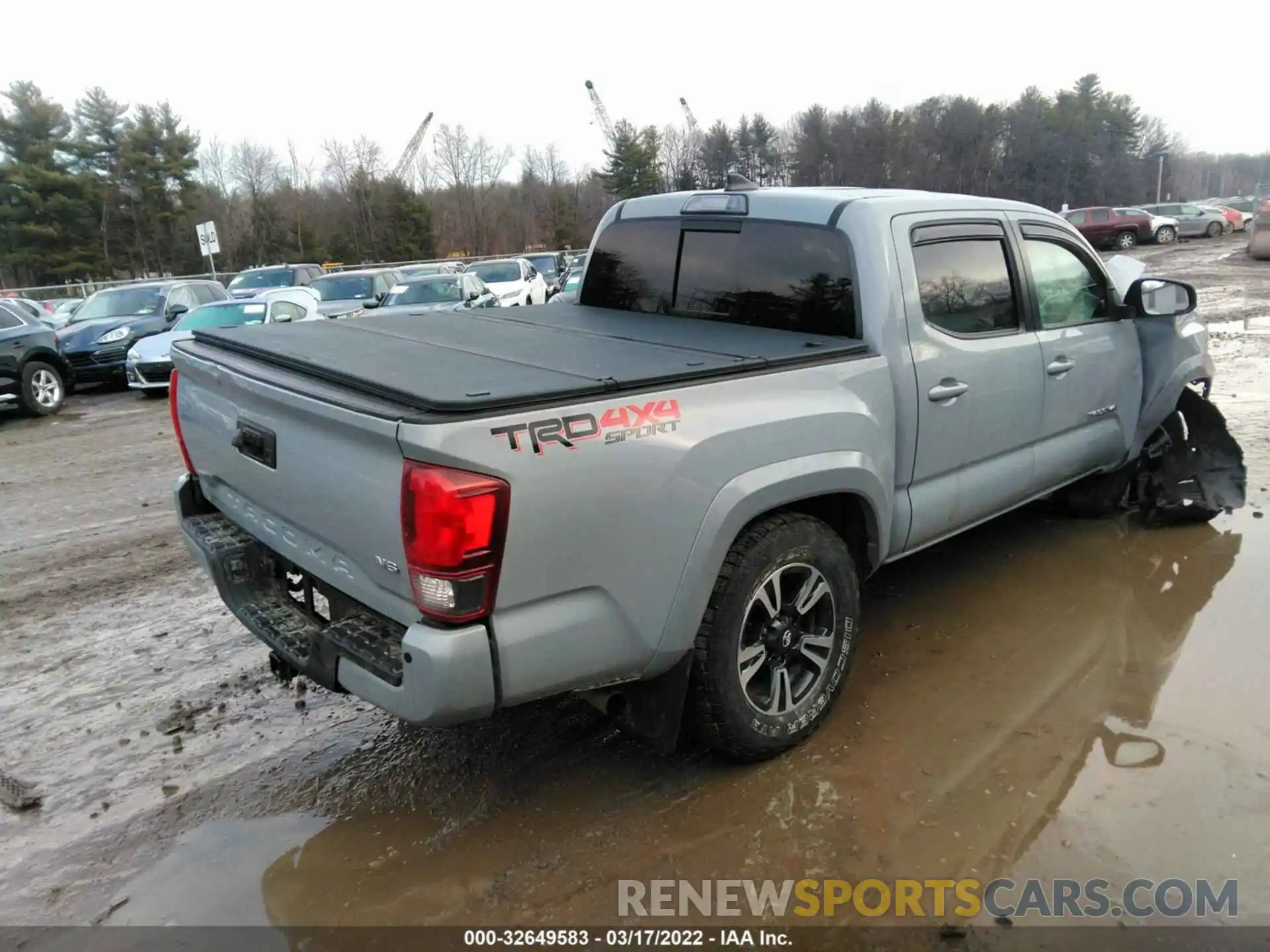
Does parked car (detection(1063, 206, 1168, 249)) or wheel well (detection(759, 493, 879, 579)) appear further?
parked car (detection(1063, 206, 1168, 249))

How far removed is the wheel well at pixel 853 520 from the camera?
3459mm

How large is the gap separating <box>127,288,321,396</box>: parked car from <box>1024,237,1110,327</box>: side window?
11214 mm

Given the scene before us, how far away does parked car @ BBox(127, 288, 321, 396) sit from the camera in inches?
536

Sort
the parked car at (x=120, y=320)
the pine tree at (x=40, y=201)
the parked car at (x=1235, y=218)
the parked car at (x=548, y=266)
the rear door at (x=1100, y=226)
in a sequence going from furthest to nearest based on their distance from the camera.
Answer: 1. the pine tree at (x=40, y=201)
2. the parked car at (x=1235, y=218)
3. the rear door at (x=1100, y=226)
4. the parked car at (x=548, y=266)
5. the parked car at (x=120, y=320)

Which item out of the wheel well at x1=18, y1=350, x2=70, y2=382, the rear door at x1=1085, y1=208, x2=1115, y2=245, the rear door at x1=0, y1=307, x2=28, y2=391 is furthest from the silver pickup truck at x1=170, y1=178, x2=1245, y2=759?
the rear door at x1=1085, y1=208, x2=1115, y2=245

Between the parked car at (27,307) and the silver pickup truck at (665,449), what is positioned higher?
the parked car at (27,307)

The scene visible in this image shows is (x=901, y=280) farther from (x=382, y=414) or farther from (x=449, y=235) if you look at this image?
(x=449, y=235)

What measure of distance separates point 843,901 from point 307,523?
204 centimetres

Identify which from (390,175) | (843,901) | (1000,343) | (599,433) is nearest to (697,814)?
(843,901)

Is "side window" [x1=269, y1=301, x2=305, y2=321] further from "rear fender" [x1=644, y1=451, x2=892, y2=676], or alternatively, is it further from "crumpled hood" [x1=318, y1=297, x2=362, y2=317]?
"rear fender" [x1=644, y1=451, x2=892, y2=676]

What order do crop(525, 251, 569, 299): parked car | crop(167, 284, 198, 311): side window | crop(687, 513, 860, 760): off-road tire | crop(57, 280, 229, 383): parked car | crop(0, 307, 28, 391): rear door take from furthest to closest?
1. crop(525, 251, 569, 299): parked car
2. crop(167, 284, 198, 311): side window
3. crop(57, 280, 229, 383): parked car
4. crop(0, 307, 28, 391): rear door
5. crop(687, 513, 860, 760): off-road tire

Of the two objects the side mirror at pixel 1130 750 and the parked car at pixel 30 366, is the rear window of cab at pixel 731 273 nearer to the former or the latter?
the side mirror at pixel 1130 750

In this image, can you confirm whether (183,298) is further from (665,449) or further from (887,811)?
(887,811)

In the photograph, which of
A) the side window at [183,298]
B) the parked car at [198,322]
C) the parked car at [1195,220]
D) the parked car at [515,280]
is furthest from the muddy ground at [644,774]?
the parked car at [1195,220]
